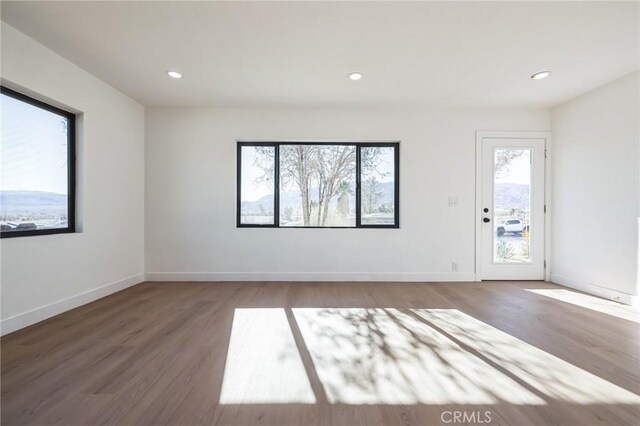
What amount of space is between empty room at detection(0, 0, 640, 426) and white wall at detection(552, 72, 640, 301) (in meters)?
0.03

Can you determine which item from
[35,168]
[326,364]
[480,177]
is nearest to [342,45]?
[326,364]

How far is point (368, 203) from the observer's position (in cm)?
413

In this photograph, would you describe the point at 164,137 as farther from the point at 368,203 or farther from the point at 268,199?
the point at 368,203

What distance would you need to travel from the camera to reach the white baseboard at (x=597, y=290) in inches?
118

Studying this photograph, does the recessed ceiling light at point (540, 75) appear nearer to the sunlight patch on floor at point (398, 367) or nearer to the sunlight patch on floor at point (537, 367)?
the sunlight patch on floor at point (537, 367)

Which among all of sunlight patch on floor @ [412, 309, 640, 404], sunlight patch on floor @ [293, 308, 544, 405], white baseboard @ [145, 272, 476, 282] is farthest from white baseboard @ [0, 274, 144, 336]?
sunlight patch on floor @ [412, 309, 640, 404]

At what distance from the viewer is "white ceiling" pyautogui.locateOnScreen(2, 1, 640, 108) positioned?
204 centimetres

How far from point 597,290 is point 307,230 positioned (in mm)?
3796

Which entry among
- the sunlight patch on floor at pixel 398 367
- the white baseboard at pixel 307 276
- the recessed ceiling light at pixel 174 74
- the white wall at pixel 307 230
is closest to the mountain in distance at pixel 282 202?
the white wall at pixel 307 230

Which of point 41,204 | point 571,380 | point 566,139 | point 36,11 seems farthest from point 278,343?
point 566,139

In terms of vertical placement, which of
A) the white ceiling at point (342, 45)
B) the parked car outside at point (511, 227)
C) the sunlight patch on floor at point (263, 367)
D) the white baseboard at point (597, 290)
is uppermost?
the white ceiling at point (342, 45)

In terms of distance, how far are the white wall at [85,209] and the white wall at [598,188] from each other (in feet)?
19.9

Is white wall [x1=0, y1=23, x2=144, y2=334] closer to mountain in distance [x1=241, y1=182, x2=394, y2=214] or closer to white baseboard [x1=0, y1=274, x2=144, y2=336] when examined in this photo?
white baseboard [x1=0, y1=274, x2=144, y2=336]

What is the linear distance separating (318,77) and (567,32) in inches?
88.2
